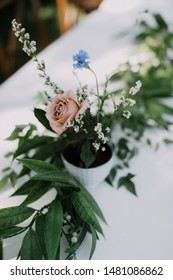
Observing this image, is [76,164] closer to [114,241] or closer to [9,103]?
[114,241]

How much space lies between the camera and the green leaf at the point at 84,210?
2.16 ft

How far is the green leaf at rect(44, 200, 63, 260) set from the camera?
1.97 feet

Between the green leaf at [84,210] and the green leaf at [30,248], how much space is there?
96mm

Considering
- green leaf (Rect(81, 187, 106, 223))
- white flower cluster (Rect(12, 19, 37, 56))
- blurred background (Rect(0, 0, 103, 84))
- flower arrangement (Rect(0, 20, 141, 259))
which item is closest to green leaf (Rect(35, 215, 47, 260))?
flower arrangement (Rect(0, 20, 141, 259))

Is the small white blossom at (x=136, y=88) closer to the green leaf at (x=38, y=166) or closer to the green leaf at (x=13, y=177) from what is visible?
the green leaf at (x=38, y=166)

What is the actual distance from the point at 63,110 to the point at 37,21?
72.1 inches

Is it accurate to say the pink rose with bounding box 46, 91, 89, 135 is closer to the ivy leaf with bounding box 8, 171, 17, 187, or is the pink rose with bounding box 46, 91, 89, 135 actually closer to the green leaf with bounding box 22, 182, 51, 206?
the green leaf with bounding box 22, 182, 51, 206

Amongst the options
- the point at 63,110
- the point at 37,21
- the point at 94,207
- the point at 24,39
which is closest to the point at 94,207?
the point at 94,207

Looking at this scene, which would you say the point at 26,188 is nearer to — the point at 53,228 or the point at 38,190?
the point at 38,190

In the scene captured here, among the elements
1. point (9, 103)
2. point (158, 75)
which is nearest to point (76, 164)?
point (9, 103)

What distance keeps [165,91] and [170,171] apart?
1.04ft

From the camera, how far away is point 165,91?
1098mm

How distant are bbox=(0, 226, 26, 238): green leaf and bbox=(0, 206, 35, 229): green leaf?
0.01 m

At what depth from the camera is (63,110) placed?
0.65 metres
